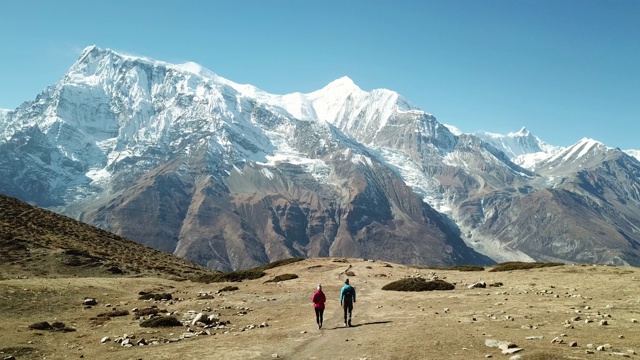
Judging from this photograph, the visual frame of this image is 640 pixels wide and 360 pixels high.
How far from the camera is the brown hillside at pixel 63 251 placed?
5884 cm

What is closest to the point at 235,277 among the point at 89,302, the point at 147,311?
the point at 89,302

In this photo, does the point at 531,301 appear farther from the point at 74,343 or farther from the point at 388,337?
the point at 74,343

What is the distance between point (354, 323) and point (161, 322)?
14.0 meters

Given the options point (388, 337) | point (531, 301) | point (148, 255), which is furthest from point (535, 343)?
point (148, 255)

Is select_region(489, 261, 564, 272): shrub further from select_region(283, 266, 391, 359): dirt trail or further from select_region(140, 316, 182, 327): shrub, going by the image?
select_region(140, 316, 182, 327): shrub

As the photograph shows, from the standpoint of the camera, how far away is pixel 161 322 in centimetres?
3466

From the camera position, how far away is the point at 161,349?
2738cm

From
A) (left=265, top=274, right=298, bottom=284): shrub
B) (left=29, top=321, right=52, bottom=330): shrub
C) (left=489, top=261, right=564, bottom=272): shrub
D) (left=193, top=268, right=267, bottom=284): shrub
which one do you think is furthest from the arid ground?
(left=193, top=268, right=267, bottom=284): shrub

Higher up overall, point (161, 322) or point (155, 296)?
point (155, 296)

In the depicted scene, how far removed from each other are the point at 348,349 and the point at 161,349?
10.9m

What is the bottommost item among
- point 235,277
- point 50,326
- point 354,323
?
point 354,323

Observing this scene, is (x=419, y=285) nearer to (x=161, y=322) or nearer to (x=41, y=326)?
(x=161, y=322)

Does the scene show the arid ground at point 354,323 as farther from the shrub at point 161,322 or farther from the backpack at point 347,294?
the backpack at point 347,294

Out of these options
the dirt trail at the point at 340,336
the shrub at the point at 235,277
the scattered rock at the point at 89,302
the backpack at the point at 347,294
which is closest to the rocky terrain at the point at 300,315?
the dirt trail at the point at 340,336
